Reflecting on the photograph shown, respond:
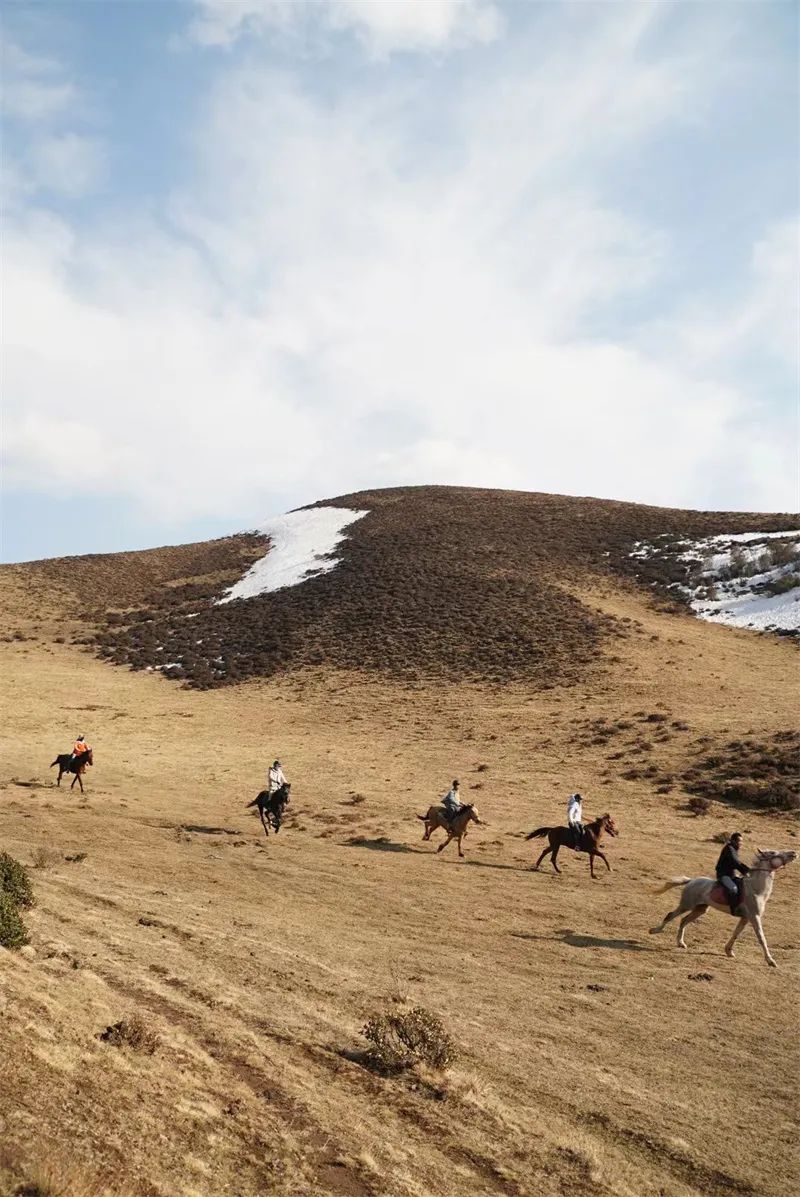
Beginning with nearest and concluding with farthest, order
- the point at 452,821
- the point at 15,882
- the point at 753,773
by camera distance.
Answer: the point at 15,882, the point at 452,821, the point at 753,773

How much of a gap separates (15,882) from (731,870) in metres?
12.7

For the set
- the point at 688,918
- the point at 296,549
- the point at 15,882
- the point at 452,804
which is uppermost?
the point at 296,549

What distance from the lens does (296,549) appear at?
85.6 meters

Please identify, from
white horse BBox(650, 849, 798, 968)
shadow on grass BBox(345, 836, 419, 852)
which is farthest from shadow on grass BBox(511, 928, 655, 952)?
shadow on grass BBox(345, 836, 419, 852)

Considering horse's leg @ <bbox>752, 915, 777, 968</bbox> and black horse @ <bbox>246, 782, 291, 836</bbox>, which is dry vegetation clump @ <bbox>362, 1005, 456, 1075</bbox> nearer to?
horse's leg @ <bbox>752, 915, 777, 968</bbox>

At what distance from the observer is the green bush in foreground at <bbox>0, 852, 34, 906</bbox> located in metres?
12.8

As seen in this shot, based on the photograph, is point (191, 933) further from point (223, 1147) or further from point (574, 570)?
point (574, 570)

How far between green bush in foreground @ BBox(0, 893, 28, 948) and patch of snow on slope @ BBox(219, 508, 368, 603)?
199 ft

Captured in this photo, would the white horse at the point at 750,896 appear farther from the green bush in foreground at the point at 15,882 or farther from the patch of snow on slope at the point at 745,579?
the patch of snow on slope at the point at 745,579

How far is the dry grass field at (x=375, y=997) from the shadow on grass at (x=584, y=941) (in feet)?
0.24

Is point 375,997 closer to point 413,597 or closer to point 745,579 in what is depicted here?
point 413,597

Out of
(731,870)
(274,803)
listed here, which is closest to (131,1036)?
(731,870)

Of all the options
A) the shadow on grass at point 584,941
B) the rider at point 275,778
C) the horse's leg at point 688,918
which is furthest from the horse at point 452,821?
the horse's leg at point 688,918

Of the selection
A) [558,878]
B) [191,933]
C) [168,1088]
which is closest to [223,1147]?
[168,1088]
